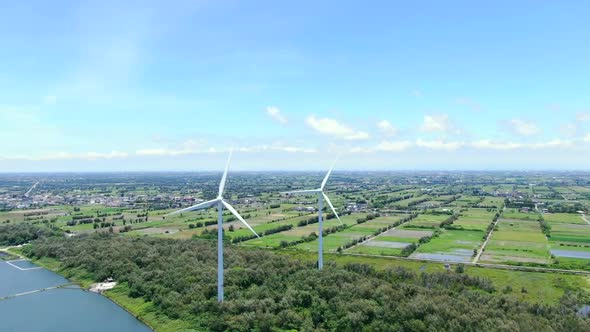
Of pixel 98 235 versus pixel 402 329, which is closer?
pixel 402 329

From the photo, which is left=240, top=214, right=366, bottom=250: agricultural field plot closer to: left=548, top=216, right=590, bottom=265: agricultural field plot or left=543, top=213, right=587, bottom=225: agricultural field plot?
left=548, top=216, right=590, bottom=265: agricultural field plot

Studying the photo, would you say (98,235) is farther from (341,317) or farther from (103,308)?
(341,317)

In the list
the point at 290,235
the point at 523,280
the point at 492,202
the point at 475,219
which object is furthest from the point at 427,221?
the point at 492,202

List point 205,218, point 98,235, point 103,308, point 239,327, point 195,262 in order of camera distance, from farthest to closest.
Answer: point 205,218
point 98,235
point 195,262
point 103,308
point 239,327

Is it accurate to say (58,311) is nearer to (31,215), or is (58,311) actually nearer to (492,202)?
(31,215)

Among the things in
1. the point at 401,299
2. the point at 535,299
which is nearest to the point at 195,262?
the point at 401,299

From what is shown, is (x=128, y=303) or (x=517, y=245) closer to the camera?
(x=128, y=303)
